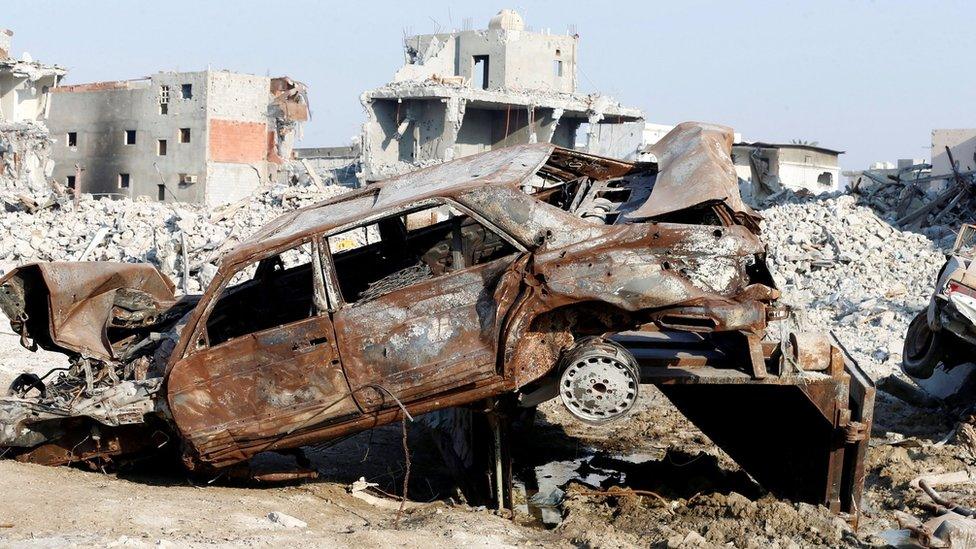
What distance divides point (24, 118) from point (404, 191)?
40.6 metres

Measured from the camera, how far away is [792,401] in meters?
6.34

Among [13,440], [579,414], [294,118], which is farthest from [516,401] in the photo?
[294,118]

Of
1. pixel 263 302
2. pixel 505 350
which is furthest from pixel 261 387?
pixel 263 302

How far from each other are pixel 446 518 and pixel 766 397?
2.16 meters

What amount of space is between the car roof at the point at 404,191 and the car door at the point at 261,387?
0.30m

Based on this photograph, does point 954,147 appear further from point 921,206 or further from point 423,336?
point 423,336

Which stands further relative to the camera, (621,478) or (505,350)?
(621,478)

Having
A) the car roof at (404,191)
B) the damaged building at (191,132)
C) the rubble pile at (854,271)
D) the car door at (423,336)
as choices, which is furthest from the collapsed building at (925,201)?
the damaged building at (191,132)

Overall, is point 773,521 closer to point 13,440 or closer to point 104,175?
point 13,440

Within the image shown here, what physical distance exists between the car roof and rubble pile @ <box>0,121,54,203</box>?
3400cm

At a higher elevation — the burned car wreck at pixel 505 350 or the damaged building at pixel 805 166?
the burned car wreck at pixel 505 350

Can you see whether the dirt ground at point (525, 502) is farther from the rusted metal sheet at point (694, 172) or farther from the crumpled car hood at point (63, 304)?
the rusted metal sheet at point (694, 172)

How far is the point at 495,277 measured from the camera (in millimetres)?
5727

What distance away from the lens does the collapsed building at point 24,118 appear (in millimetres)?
39000
